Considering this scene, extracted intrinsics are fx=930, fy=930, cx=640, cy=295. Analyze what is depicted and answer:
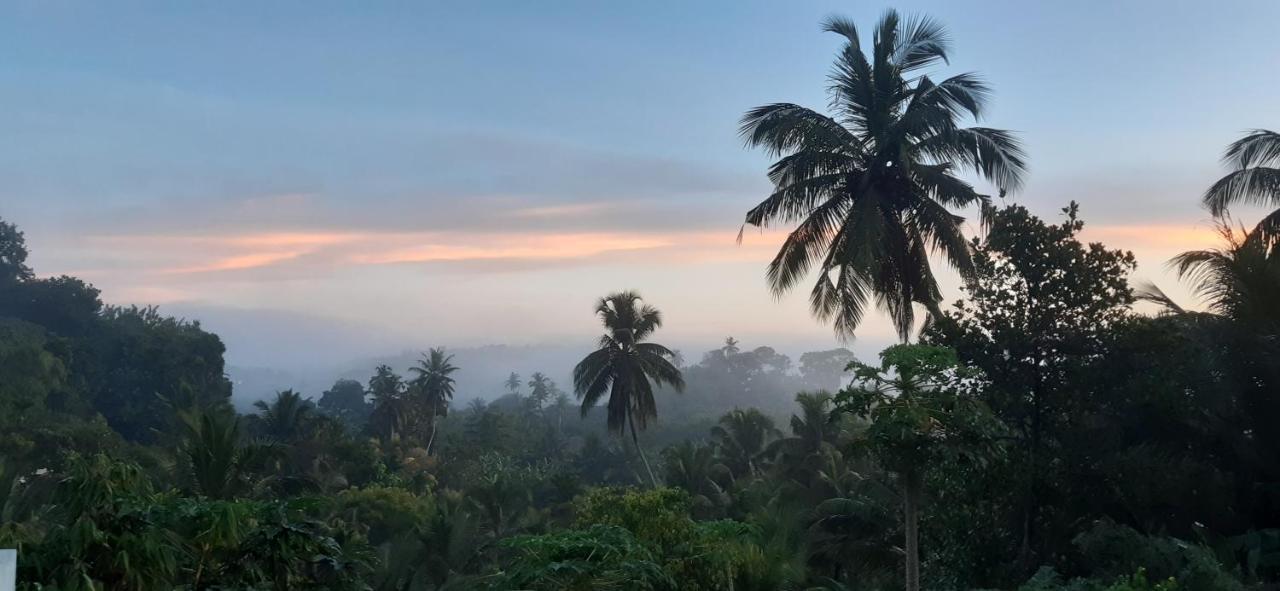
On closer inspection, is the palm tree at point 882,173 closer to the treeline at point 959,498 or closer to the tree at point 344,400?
the treeline at point 959,498

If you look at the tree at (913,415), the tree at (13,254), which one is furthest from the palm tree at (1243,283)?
the tree at (13,254)

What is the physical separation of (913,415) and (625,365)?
25797 millimetres

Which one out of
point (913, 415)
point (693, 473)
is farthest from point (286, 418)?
point (913, 415)

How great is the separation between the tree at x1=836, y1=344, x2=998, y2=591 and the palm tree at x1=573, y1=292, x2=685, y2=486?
24.6m

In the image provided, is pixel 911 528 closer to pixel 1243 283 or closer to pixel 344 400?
pixel 1243 283

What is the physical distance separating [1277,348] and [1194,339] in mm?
1235

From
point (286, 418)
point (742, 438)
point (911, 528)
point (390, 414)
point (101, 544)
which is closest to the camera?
point (101, 544)

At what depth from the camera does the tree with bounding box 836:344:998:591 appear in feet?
38.3

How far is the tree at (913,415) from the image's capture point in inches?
459

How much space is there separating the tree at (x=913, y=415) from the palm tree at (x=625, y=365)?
80.7 ft

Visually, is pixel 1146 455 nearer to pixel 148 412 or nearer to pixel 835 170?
pixel 835 170

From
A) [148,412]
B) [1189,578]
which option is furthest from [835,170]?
[148,412]

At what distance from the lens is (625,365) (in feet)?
121

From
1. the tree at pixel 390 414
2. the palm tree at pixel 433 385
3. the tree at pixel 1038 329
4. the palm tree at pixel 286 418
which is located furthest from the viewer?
the palm tree at pixel 433 385
